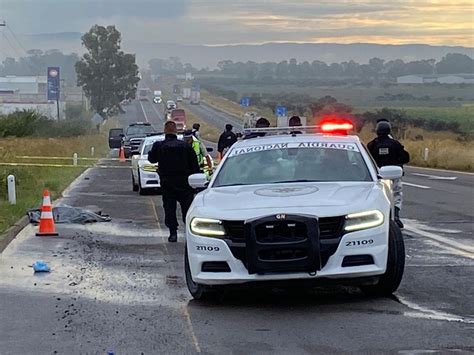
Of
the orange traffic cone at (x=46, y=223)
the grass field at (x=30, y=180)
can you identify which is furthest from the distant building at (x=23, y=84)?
the orange traffic cone at (x=46, y=223)

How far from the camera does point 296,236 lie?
863cm

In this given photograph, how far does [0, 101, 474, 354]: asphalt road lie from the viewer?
757cm

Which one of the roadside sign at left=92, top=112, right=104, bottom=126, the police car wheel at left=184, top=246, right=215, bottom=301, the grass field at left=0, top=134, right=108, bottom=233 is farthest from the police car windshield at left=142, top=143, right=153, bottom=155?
the roadside sign at left=92, top=112, right=104, bottom=126

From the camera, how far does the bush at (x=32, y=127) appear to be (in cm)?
6253

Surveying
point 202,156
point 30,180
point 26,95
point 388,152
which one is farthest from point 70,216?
point 26,95

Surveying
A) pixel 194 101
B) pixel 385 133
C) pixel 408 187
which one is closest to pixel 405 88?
pixel 194 101

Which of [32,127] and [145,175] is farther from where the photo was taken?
[32,127]

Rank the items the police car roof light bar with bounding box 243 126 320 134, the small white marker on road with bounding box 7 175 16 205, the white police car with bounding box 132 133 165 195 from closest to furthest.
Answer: the police car roof light bar with bounding box 243 126 320 134 < the small white marker on road with bounding box 7 175 16 205 < the white police car with bounding box 132 133 165 195

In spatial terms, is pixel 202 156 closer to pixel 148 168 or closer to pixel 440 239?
pixel 148 168

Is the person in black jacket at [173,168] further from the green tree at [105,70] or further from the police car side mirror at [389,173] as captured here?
the green tree at [105,70]

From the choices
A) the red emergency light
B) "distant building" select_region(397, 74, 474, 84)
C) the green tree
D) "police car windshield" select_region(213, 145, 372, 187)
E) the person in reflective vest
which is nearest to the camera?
"police car windshield" select_region(213, 145, 372, 187)

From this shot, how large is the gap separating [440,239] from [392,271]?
5.16 m

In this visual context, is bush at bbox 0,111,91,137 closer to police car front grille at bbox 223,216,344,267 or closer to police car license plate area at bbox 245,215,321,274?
police car front grille at bbox 223,216,344,267

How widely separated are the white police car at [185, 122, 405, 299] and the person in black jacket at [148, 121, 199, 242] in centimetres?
433
